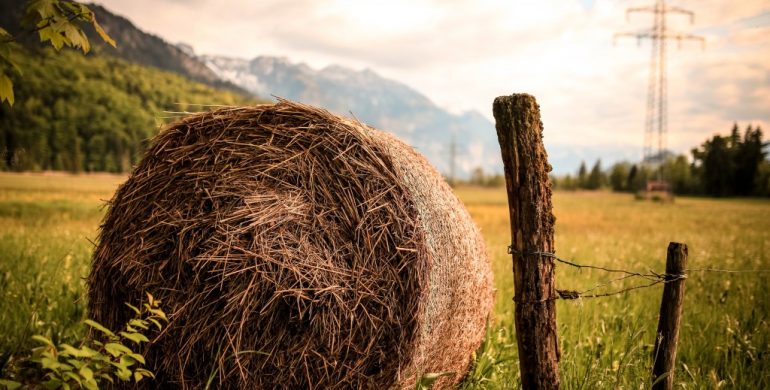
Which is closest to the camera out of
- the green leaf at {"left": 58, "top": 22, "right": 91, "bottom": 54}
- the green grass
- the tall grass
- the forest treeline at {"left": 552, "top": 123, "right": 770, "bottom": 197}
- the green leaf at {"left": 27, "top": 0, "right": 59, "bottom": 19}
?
the green leaf at {"left": 27, "top": 0, "right": 59, "bottom": 19}

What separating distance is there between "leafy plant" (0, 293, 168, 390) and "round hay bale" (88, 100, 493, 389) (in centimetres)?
17

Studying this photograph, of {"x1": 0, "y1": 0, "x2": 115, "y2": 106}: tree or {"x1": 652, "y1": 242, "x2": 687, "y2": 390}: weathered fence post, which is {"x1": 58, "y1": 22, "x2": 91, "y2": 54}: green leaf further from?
{"x1": 652, "y1": 242, "x2": 687, "y2": 390}: weathered fence post

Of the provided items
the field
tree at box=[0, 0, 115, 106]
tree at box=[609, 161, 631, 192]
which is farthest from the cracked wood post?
tree at box=[609, 161, 631, 192]

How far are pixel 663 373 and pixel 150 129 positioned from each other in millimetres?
70074

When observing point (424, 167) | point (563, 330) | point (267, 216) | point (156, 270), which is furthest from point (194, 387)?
point (563, 330)

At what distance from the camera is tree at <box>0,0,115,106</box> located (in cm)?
276

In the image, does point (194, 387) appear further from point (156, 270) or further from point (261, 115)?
point (261, 115)

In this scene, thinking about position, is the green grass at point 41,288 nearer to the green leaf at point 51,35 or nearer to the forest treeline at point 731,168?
the green leaf at point 51,35

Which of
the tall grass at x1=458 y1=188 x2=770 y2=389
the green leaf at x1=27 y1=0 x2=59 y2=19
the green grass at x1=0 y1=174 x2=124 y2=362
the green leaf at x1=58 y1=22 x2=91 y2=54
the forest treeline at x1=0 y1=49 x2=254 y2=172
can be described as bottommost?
the tall grass at x1=458 y1=188 x2=770 y2=389

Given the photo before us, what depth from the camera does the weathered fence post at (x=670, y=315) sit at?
2.83 meters

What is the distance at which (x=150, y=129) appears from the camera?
6316 cm

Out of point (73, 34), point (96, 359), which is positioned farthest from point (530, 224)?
point (73, 34)

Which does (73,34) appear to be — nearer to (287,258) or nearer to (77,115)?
(287,258)

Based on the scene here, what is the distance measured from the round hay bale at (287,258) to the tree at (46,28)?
102 centimetres
